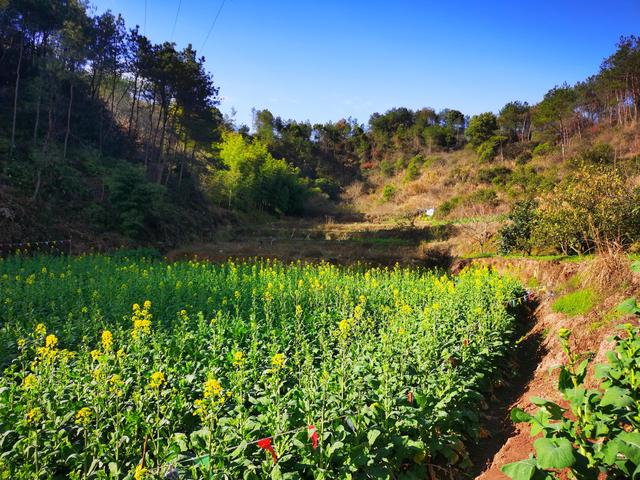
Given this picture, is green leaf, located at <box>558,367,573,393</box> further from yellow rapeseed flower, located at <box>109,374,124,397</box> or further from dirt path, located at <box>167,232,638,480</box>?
yellow rapeseed flower, located at <box>109,374,124,397</box>

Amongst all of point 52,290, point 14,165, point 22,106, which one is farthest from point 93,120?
point 52,290

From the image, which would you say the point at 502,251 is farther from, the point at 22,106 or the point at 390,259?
the point at 22,106

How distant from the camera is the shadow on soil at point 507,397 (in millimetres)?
4004

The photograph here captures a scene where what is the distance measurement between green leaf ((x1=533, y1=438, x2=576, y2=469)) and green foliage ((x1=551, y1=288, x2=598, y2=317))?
17.8 feet

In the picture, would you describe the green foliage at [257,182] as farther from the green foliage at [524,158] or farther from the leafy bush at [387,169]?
the green foliage at [524,158]

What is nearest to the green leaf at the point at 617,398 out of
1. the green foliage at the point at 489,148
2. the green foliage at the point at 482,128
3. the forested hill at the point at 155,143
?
the forested hill at the point at 155,143

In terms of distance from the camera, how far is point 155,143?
103 ft

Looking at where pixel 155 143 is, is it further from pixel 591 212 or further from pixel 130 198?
pixel 591 212

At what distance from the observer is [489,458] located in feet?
12.7

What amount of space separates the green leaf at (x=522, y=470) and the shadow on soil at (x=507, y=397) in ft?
6.48

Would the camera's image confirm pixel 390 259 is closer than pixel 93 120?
Yes

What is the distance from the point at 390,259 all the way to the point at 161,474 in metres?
15.2

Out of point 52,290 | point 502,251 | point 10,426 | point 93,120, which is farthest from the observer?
point 93,120

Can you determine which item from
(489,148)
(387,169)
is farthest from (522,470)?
(387,169)
